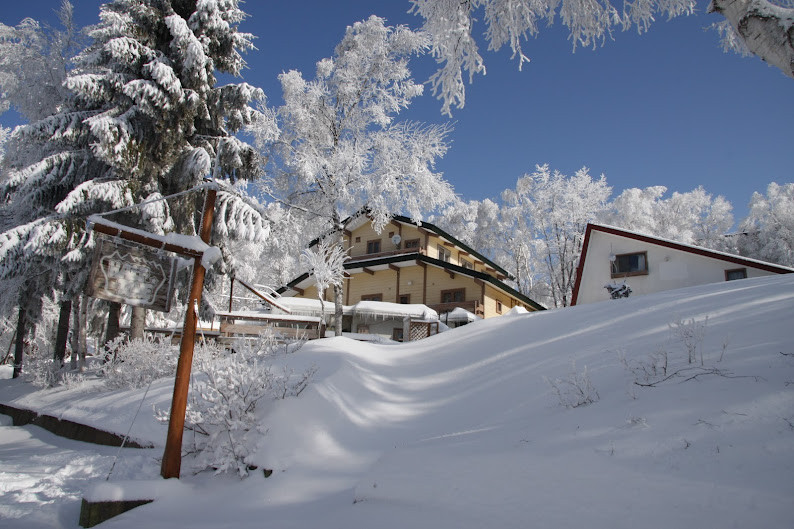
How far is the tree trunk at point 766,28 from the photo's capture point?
14.4ft

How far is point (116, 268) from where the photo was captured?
628cm

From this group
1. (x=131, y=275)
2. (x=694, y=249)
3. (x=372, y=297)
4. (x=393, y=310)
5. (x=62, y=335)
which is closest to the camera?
(x=131, y=275)

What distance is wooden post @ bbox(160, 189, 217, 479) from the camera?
620 centimetres

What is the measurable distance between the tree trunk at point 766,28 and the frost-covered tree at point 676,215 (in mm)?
32822

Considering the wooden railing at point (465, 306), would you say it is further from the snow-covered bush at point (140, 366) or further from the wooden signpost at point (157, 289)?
the wooden signpost at point (157, 289)

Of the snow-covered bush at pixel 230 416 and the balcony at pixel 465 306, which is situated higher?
the balcony at pixel 465 306

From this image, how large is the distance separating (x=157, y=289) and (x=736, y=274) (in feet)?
68.6

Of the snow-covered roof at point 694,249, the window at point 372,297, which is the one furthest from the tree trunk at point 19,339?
the snow-covered roof at point 694,249

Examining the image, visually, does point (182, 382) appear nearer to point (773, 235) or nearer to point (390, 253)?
point (390, 253)

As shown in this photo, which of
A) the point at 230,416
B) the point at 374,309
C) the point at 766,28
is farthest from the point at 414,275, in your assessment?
the point at 766,28

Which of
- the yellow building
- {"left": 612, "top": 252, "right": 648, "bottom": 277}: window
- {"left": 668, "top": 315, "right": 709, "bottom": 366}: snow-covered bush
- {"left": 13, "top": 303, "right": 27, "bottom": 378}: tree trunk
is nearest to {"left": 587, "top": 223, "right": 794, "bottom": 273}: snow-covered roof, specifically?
{"left": 612, "top": 252, "right": 648, "bottom": 277}: window

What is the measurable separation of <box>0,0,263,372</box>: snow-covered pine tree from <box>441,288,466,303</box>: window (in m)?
14.5

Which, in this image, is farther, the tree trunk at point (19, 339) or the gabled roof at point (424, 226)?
the gabled roof at point (424, 226)

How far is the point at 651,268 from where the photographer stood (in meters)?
19.9
